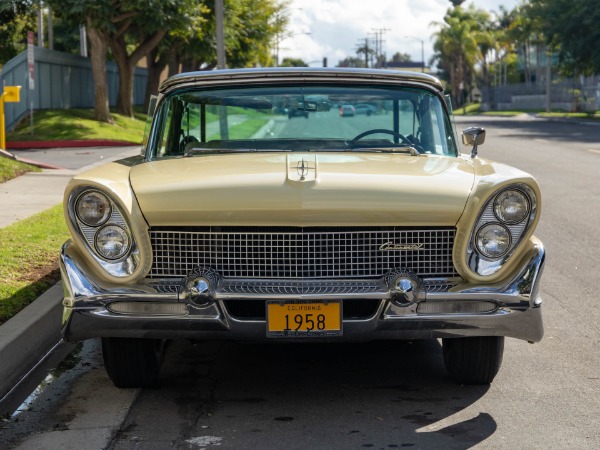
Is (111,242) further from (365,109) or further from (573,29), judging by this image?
(573,29)

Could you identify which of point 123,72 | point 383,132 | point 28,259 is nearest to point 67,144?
point 123,72

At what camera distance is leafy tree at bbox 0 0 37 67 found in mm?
35594

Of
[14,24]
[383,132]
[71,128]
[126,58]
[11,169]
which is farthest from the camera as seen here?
[14,24]

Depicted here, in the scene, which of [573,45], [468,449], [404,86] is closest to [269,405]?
[468,449]

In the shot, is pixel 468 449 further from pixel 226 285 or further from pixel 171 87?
pixel 171 87

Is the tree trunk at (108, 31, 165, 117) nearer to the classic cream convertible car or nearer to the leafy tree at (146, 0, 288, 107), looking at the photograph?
the leafy tree at (146, 0, 288, 107)

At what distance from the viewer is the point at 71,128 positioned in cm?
2858

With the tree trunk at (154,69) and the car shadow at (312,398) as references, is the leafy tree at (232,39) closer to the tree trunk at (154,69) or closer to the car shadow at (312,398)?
the tree trunk at (154,69)

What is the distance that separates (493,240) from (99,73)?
27939mm

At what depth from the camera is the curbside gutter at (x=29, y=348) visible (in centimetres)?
538

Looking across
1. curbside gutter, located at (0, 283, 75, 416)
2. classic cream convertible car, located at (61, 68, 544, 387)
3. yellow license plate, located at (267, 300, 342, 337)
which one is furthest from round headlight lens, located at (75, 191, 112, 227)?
curbside gutter, located at (0, 283, 75, 416)

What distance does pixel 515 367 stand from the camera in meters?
5.68

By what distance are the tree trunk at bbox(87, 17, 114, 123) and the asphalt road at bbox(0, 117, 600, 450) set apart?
85.2 ft

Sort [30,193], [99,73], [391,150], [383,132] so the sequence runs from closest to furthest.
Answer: [391,150]
[383,132]
[30,193]
[99,73]
